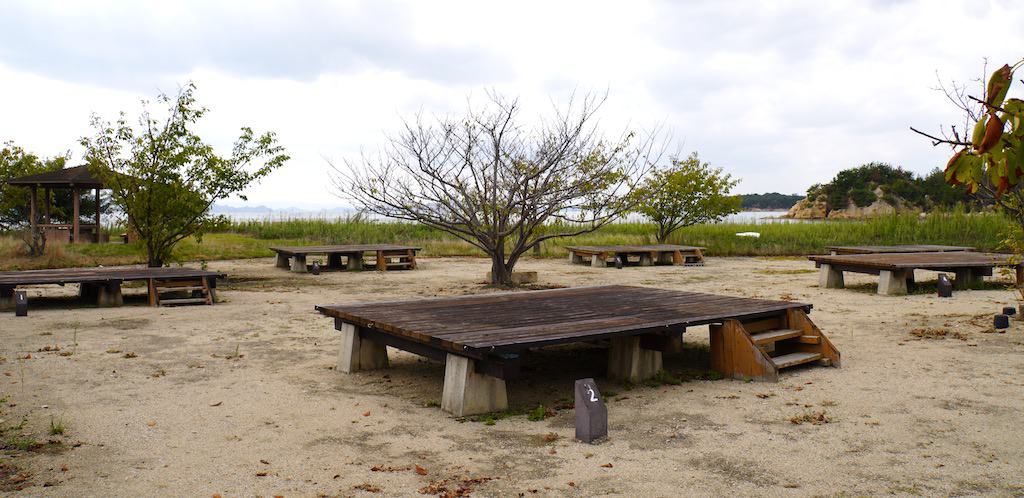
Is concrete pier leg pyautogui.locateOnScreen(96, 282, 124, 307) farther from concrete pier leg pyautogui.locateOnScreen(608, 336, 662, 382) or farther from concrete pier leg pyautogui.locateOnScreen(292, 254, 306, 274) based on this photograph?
concrete pier leg pyautogui.locateOnScreen(608, 336, 662, 382)

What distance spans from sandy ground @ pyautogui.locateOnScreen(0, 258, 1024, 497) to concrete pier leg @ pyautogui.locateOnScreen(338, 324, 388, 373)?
16 centimetres

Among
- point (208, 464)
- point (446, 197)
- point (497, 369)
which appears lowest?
point (208, 464)

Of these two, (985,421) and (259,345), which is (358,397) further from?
(985,421)

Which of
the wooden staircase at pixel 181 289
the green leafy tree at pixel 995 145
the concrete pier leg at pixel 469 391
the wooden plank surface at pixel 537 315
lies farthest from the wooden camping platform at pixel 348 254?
the green leafy tree at pixel 995 145

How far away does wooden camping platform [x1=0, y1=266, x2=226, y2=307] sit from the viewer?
10641 millimetres

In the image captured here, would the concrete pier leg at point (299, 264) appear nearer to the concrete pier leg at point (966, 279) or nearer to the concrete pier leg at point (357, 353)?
the concrete pier leg at point (357, 353)

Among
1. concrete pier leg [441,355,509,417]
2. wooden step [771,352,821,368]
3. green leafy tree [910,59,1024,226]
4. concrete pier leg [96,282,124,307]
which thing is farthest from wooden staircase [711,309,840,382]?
concrete pier leg [96,282,124,307]

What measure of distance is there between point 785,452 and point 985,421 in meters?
1.57

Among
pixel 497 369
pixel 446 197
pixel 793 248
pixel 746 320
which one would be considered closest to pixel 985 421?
pixel 746 320

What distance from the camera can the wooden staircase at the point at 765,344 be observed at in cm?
634

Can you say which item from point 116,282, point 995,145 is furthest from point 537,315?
point 116,282

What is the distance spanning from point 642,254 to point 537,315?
1496 cm

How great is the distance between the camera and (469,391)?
5.27 meters

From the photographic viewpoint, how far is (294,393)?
5891 mm
